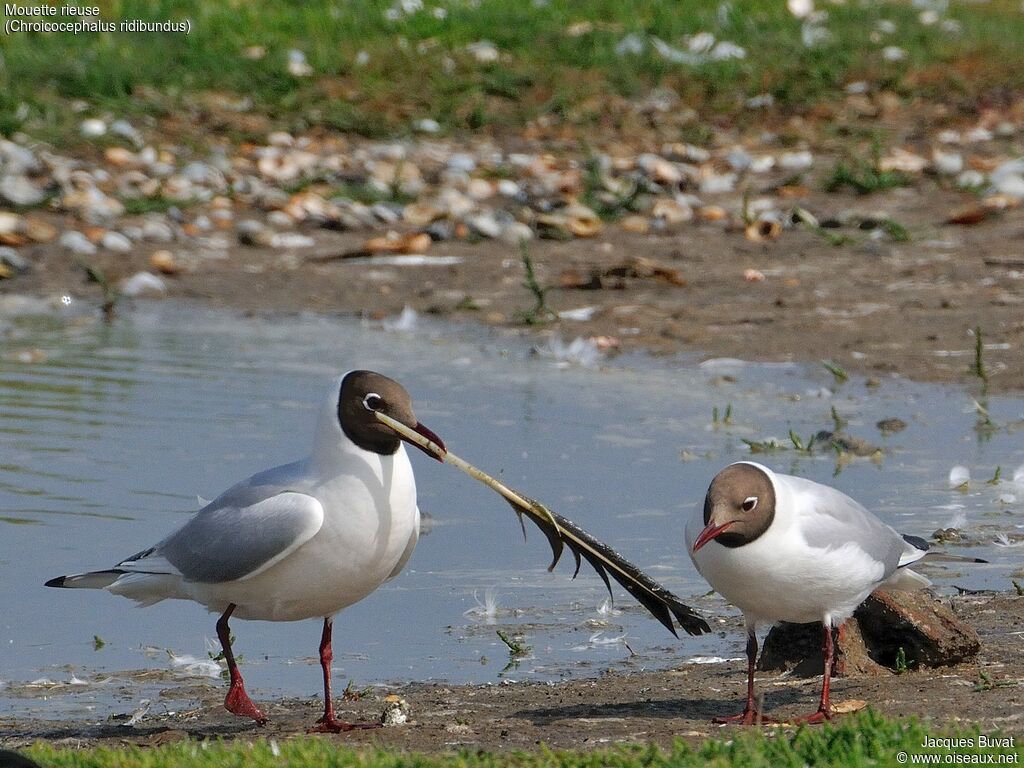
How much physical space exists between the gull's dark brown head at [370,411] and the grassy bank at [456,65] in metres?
9.91

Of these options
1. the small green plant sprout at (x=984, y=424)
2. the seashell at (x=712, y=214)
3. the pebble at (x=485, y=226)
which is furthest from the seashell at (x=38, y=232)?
the small green plant sprout at (x=984, y=424)

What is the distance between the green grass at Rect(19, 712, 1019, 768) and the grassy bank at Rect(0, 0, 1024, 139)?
10729mm

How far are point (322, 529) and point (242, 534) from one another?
24cm

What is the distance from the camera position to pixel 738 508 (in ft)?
→ 14.9

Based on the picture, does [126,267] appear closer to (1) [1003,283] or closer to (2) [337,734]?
(1) [1003,283]

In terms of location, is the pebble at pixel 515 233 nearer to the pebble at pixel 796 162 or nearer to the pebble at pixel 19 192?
the pebble at pixel 796 162

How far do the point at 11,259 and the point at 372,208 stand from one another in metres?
2.70

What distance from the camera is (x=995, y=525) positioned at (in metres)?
6.52

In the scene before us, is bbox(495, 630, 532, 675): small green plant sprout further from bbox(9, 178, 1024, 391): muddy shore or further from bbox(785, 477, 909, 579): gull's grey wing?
bbox(9, 178, 1024, 391): muddy shore

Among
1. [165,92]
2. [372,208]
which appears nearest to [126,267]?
[372,208]

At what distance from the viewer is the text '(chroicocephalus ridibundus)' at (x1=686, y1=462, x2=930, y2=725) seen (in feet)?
15.0

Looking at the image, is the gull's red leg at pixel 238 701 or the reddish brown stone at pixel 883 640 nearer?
the gull's red leg at pixel 238 701

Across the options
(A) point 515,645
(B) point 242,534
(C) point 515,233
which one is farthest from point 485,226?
(B) point 242,534

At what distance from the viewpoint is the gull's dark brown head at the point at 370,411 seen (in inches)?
188
